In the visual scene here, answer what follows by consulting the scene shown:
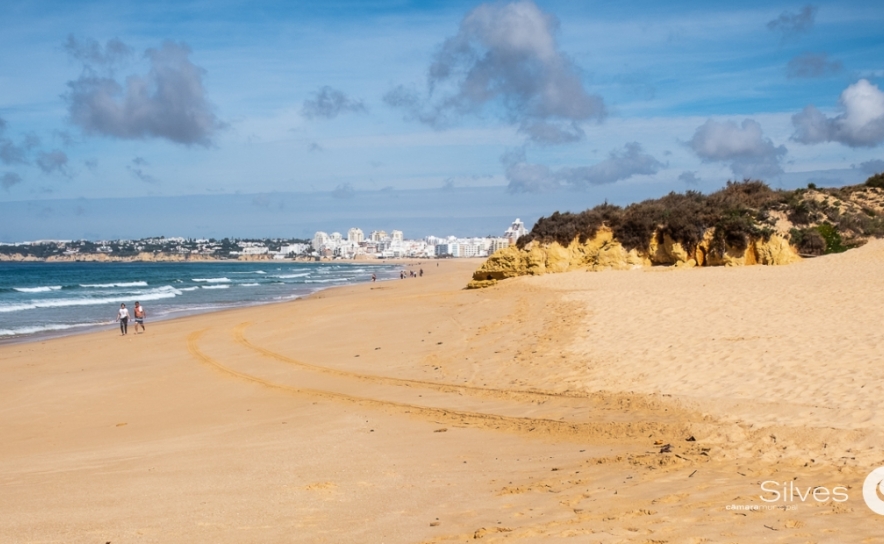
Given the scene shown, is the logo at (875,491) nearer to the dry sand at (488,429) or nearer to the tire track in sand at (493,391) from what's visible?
the dry sand at (488,429)

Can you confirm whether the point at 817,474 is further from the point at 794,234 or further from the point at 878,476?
the point at 794,234

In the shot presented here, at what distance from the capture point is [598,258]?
27.7m

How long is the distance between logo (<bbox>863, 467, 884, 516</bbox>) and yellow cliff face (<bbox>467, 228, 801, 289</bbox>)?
70.1 feet

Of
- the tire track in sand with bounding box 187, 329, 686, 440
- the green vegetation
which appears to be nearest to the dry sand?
the tire track in sand with bounding box 187, 329, 686, 440

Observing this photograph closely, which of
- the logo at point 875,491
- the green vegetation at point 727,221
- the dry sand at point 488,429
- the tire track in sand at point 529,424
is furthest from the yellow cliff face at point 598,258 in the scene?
Answer: the logo at point 875,491

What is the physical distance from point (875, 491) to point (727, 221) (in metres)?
22.9

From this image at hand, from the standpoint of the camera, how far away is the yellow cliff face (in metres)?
26.8

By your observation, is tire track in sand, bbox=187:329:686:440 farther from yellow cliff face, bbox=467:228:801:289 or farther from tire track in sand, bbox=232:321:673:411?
yellow cliff face, bbox=467:228:801:289

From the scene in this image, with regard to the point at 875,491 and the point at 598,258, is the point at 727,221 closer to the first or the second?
the point at 598,258

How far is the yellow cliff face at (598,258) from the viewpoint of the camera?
88.0 ft

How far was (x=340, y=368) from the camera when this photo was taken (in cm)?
1295

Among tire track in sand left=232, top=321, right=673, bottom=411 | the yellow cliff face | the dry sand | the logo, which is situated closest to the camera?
the logo

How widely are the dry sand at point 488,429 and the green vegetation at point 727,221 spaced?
10.2 meters

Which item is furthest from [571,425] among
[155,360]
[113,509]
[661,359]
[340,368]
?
[155,360]
